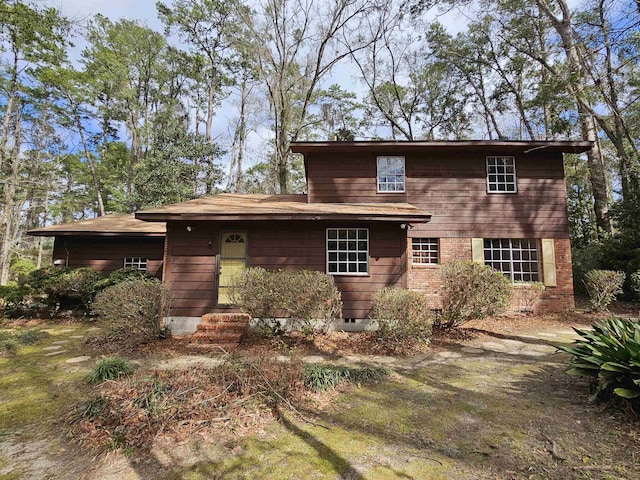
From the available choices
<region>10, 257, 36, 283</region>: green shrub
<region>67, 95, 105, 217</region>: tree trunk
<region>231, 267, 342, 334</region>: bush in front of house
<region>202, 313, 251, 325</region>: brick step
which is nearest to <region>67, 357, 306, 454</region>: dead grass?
<region>231, 267, 342, 334</region>: bush in front of house

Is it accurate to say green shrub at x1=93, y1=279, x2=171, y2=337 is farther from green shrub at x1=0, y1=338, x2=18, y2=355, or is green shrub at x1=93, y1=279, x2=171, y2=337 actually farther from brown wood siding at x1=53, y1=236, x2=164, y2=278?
brown wood siding at x1=53, y1=236, x2=164, y2=278

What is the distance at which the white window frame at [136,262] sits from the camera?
10570 mm

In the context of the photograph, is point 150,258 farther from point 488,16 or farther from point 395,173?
point 488,16

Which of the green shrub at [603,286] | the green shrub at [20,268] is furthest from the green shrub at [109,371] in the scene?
the green shrub at [20,268]

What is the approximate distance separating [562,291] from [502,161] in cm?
456

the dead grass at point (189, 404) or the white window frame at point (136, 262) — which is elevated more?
the white window frame at point (136, 262)

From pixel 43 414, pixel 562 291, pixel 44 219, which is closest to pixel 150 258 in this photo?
pixel 43 414

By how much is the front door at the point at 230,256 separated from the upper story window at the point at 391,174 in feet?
16.2

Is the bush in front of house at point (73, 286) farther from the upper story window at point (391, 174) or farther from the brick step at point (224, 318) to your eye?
the upper story window at point (391, 174)

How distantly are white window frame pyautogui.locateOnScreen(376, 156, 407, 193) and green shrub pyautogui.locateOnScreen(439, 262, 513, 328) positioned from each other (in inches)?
162

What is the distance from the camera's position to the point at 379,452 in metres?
2.66

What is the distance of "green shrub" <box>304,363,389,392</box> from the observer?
400 cm

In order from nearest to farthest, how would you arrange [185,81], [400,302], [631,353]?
[631,353] → [400,302] → [185,81]

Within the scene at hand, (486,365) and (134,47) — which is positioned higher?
(134,47)
